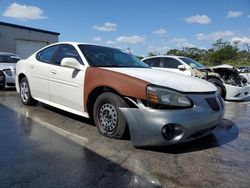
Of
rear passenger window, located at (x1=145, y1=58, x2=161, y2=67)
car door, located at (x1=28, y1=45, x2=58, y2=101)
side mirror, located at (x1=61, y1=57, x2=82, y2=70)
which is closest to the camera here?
side mirror, located at (x1=61, y1=57, x2=82, y2=70)

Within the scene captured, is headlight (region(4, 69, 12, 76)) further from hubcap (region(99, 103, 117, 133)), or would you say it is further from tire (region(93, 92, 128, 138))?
hubcap (region(99, 103, 117, 133))

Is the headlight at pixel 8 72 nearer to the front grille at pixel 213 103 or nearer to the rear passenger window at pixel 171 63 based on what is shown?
the rear passenger window at pixel 171 63

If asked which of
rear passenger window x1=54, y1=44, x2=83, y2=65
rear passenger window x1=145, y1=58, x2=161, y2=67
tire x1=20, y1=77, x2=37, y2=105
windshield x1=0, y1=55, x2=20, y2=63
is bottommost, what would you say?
tire x1=20, y1=77, x2=37, y2=105

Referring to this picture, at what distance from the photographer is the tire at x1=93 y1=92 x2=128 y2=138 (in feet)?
13.7

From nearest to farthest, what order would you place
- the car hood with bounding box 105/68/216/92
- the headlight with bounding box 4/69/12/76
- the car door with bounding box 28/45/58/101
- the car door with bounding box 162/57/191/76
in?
the car hood with bounding box 105/68/216/92, the car door with bounding box 28/45/58/101, the headlight with bounding box 4/69/12/76, the car door with bounding box 162/57/191/76

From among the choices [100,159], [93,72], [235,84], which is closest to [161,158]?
[100,159]

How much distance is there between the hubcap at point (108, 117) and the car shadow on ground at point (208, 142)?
1.95 feet

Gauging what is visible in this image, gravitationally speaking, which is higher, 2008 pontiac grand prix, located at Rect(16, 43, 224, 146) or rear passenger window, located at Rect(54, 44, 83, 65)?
rear passenger window, located at Rect(54, 44, 83, 65)

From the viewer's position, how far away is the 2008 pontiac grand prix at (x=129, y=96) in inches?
151

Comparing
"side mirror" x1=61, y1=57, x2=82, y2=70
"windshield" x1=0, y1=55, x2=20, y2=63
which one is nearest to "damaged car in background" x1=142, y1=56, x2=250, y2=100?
"side mirror" x1=61, y1=57, x2=82, y2=70

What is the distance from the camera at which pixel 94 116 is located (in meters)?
4.64

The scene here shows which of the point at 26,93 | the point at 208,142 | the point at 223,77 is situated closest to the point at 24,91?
the point at 26,93

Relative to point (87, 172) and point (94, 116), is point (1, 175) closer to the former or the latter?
point (87, 172)

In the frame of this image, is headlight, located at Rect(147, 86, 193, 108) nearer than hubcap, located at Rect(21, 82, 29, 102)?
Yes
